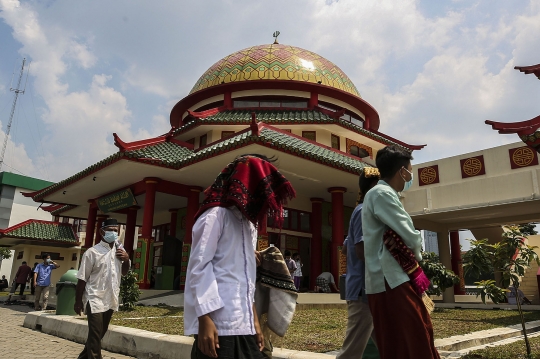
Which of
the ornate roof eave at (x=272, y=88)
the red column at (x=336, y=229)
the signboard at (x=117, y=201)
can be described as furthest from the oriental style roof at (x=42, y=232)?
the red column at (x=336, y=229)

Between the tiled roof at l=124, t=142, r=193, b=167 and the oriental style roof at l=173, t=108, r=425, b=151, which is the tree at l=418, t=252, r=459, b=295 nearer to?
the oriental style roof at l=173, t=108, r=425, b=151

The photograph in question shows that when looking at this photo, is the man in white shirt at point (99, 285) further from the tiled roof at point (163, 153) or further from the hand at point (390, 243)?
the tiled roof at point (163, 153)

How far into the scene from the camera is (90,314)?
14.8 feet

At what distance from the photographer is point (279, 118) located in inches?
616

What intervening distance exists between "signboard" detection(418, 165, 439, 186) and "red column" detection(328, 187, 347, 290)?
8.75 ft

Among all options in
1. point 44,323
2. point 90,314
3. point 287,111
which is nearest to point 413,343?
point 90,314

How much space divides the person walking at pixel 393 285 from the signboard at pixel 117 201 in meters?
13.5

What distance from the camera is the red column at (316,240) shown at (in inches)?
586

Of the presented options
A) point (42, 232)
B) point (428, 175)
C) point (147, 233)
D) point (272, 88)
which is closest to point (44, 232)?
point (42, 232)

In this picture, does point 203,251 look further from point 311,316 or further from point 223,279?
point 311,316

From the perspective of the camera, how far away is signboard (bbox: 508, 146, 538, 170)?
38.4ft

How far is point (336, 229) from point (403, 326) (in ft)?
37.0

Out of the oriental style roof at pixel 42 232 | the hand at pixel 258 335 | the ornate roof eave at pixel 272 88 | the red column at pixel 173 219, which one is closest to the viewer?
the hand at pixel 258 335

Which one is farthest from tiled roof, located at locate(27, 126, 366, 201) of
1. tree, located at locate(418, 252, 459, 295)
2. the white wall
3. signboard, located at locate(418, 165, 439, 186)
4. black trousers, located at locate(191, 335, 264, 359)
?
the white wall
